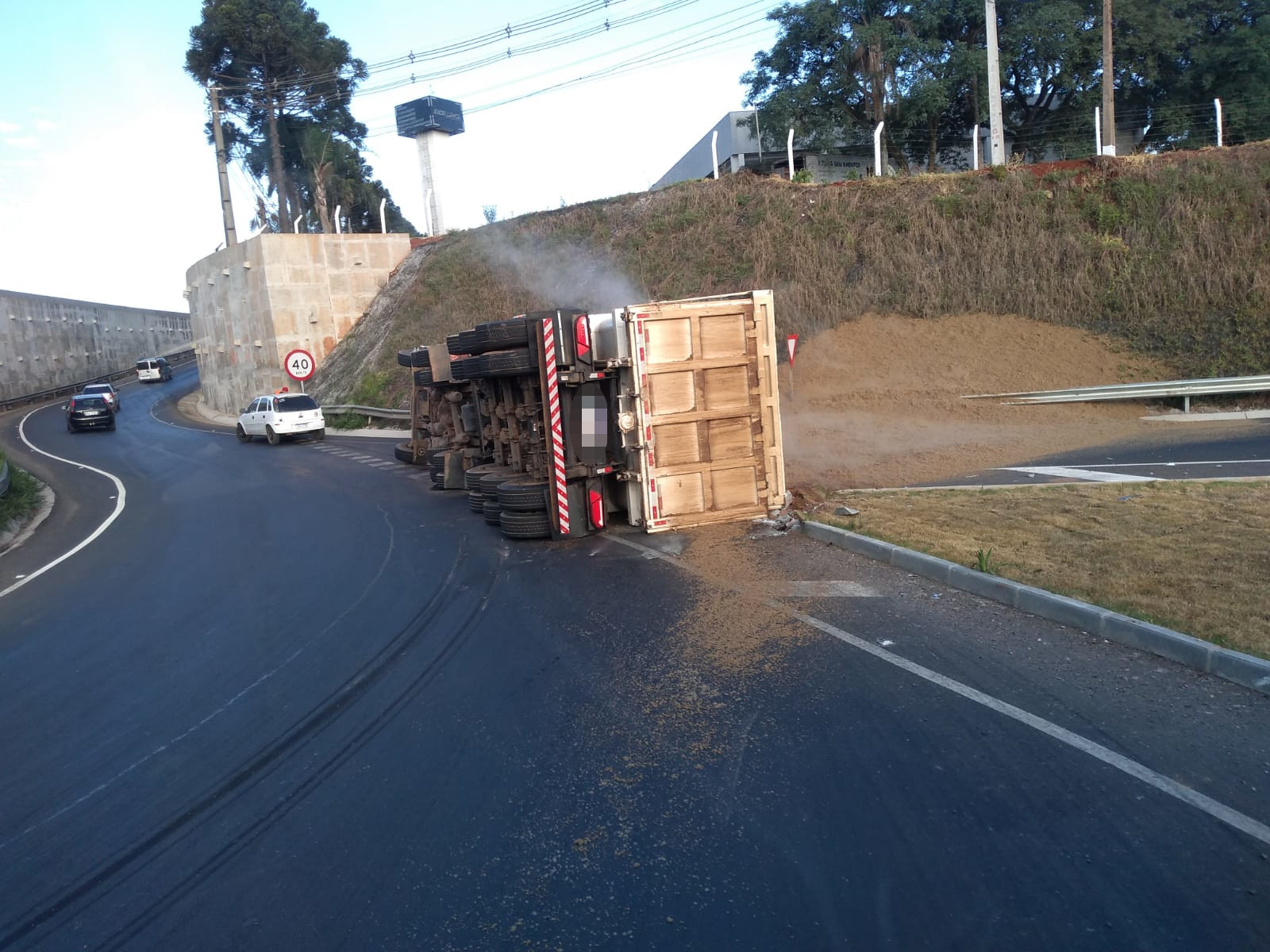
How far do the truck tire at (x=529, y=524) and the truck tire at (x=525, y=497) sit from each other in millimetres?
69

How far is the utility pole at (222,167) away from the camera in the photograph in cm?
3522

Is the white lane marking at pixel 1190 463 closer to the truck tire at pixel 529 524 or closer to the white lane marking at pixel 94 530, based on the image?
the truck tire at pixel 529 524

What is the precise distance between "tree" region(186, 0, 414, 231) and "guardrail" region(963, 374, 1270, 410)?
118ft

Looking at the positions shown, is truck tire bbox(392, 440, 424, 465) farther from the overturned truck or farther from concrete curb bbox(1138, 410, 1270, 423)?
concrete curb bbox(1138, 410, 1270, 423)

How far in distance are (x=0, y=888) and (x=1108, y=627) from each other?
20.6 feet

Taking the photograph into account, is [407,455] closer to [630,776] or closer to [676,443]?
[676,443]

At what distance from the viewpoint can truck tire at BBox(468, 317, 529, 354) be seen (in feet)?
38.2

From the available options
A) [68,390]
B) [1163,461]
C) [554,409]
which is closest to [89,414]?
[68,390]

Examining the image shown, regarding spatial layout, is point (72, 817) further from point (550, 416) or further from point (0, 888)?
point (550, 416)

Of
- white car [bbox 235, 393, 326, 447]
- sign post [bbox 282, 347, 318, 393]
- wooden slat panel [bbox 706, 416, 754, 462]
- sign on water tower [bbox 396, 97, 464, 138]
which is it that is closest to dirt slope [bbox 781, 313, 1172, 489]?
wooden slat panel [bbox 706, 416, 754, 462]

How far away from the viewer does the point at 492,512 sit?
12.4 metres

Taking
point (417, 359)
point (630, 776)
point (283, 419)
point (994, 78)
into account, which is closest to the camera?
point (630, 776)

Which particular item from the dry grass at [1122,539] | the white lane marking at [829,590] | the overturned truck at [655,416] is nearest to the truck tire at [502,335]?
the overturned truck at [655,416]

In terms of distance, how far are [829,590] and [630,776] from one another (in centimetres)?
367
